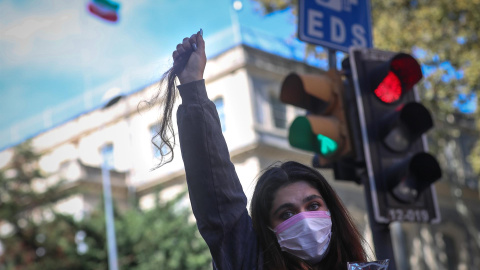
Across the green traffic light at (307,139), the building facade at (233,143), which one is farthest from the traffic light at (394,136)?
the building facade at (233,143)

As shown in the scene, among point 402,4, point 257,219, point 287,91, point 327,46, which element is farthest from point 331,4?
point 402,4

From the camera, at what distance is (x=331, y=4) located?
5711mm

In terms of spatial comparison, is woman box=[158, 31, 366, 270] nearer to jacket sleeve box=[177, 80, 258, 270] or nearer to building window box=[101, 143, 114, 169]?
jacket sleeve box=[177, 80, 258, 270]

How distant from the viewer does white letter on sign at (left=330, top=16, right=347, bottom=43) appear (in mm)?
5680

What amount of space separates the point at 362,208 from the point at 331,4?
813 inches

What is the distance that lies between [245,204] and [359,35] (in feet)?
12.7

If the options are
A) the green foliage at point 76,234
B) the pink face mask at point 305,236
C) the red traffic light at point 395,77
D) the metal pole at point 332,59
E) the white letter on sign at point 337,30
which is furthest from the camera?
the green foliage at point 76,234

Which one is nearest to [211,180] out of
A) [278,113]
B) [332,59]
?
[332,59]

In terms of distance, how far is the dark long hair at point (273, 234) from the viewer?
2.29m

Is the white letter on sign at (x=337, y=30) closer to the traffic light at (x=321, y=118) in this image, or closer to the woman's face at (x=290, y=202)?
the traffic light at (x=321, y=118)

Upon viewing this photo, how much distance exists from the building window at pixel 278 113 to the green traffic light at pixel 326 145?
1929cm

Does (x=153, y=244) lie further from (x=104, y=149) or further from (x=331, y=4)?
(x=331, y=4)

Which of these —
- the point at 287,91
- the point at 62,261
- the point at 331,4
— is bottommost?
the point at 62,261

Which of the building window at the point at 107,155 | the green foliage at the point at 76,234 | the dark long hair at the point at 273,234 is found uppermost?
the dark long hair at the point at 273,234
